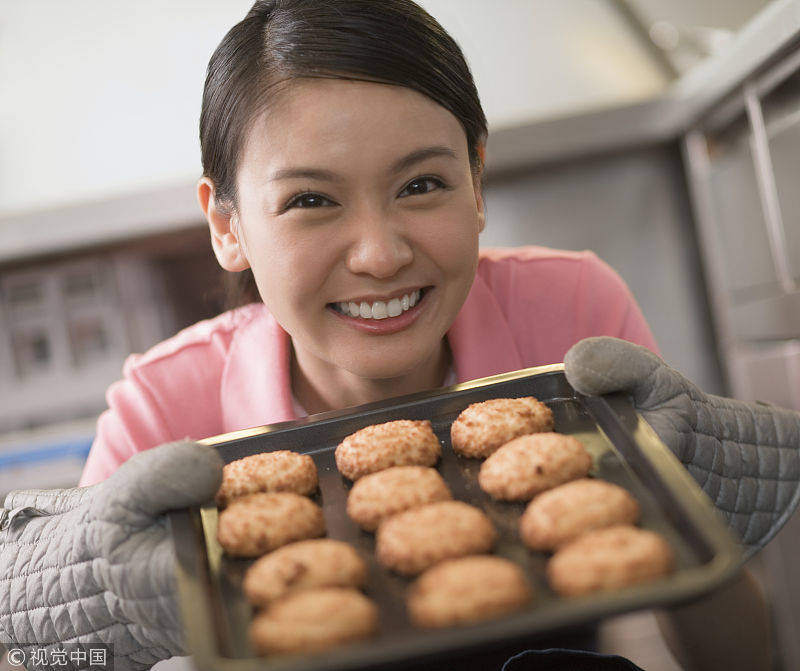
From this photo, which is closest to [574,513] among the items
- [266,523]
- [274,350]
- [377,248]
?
[266,523]

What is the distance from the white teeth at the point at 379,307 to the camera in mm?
1303

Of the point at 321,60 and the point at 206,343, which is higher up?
the point at 321,60

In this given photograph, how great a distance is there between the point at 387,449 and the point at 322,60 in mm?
664

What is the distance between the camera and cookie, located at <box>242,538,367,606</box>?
31.2 inches

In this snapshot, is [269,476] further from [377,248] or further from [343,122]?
[343,122]

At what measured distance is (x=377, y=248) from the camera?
1.18 meters

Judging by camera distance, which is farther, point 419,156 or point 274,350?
point 274,350

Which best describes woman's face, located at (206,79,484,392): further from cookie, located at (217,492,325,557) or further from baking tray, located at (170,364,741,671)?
cookie, located at (217,492,325,557)

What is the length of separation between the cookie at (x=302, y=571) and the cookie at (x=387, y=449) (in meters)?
0.22

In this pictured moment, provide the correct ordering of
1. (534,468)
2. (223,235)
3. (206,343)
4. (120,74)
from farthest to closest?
1. (120,74)
2. (206,343)
3. (223,235)
4. (534,468)

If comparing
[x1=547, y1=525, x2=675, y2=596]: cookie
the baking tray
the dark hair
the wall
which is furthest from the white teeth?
the wall

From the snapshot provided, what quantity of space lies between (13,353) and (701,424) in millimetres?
3019

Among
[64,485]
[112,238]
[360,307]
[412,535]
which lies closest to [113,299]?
[112,238]
